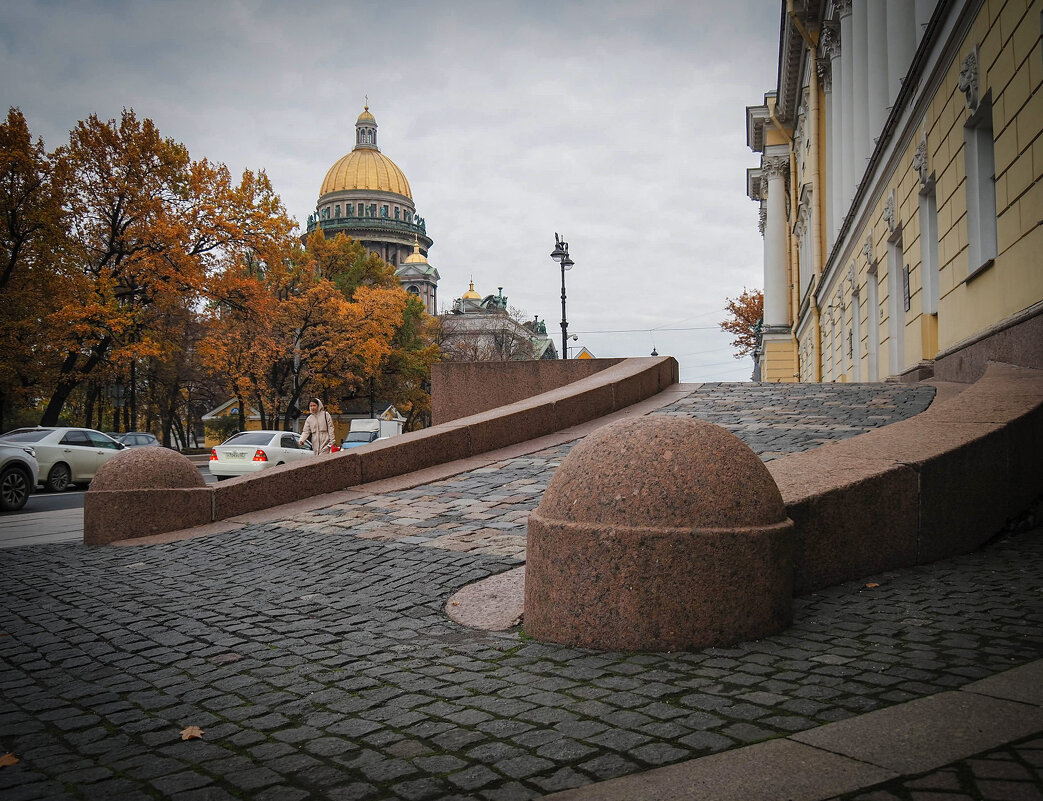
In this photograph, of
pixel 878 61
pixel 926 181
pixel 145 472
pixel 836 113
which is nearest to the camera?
pixel 145 472

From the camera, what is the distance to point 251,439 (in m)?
23.5

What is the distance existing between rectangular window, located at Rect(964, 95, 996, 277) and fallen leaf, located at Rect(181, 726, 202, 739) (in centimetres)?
1101

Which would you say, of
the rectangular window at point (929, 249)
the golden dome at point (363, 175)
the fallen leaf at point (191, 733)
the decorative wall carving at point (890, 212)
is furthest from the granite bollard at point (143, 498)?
the golden dome at point (363, 175)

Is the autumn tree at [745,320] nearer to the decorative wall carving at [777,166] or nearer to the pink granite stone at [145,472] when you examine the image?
the decorative wall carving at [777,166]

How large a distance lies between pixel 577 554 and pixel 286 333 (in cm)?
4012

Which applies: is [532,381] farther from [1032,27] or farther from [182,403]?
[182,403]

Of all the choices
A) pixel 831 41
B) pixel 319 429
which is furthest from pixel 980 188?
pixel 831 41

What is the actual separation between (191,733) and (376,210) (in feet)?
387

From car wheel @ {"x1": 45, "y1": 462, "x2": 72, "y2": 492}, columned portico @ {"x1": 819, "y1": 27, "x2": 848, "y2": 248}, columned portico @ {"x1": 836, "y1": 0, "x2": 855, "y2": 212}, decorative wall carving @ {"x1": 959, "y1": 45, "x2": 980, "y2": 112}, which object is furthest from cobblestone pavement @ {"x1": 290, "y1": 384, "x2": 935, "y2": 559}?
columned portico @ {"x1": 819, "y1": 27, "x2": 848, "y2": 248}

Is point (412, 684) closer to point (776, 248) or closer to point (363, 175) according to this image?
point (776, 248)

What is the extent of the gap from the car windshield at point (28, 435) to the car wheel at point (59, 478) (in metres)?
0.94

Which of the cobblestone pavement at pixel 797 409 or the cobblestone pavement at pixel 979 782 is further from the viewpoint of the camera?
the cobblestone pavement at pixel 797 409

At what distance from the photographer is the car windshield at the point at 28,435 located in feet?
68.2

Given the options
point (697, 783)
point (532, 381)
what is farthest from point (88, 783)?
point (532, 381)
